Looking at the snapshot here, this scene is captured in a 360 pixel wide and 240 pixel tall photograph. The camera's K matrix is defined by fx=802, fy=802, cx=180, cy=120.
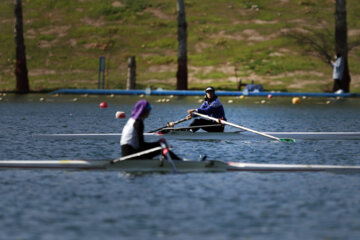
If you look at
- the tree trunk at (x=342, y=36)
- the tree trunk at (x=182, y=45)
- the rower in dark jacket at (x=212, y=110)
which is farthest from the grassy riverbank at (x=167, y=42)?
the rower in dark jacket at (x=212, y=110)

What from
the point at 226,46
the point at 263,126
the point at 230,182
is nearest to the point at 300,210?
the point at 230,182

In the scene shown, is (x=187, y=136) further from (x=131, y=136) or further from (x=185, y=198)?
(x=185, y=198)

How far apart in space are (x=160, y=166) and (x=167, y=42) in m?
56.8

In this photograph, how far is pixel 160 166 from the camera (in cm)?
1532

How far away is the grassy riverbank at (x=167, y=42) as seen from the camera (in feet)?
195

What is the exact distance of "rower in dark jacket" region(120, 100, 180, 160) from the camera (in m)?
15.2

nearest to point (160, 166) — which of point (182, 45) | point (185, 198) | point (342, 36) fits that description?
point (185, 198)

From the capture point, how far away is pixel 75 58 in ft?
225

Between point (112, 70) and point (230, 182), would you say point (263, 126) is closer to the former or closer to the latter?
point (230, 182)

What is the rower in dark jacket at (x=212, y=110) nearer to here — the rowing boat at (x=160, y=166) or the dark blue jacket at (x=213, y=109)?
the dark blue jacket at (x=213, y=109)

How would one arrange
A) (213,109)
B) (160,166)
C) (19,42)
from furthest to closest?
(19,42) → (213,109) → (160,166)

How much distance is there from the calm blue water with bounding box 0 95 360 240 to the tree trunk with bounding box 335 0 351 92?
2471 cm

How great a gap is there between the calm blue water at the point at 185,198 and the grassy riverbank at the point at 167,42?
109 ft

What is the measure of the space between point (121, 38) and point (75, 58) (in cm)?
589
